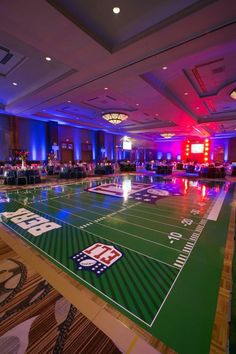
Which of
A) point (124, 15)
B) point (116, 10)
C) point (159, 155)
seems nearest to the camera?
point (116, 10)

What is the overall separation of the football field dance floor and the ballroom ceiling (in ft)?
12.1

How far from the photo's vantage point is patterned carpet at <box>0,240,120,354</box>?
1.33 m

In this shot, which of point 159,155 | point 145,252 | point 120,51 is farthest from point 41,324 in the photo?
point 159,155

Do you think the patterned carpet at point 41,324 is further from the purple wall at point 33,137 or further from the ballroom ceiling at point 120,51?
the purple wall at point 33,137

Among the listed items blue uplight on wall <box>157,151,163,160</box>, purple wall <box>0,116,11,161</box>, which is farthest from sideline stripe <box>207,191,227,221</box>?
blue uplight on wall <box>157,151,163,160</box>

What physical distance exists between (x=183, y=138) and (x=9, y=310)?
75.7 ft

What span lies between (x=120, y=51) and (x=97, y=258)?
4.25 meters

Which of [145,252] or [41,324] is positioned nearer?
[41,324]

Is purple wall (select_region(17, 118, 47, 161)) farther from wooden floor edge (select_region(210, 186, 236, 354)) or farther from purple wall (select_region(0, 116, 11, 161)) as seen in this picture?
wooden floor edge (select_region(210, 186, 236, 354))

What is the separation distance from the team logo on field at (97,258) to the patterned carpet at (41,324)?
1.67 feet

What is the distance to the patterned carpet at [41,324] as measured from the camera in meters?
1.33

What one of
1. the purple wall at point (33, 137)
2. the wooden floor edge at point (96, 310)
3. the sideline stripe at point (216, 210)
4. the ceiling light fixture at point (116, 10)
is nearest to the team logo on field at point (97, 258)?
the wooden floor edge at point (96, 310)

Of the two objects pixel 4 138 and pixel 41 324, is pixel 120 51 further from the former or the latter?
pixel 4 138

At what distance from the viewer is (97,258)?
2.48 m
